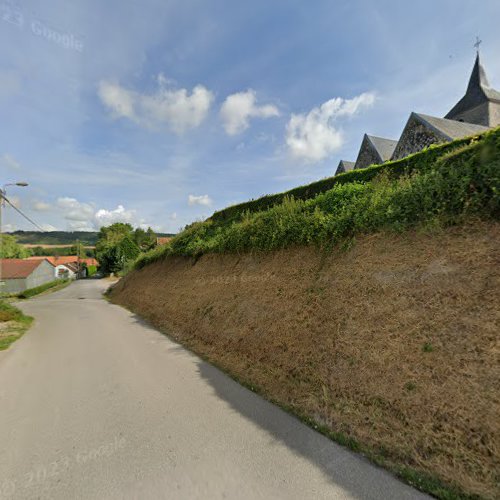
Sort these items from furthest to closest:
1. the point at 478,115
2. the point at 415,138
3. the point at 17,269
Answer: the point at 17,269 < the point at 478,115 < the point at 415,138

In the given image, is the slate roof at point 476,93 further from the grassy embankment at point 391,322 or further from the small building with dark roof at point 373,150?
the grassy embankment at point 391,322

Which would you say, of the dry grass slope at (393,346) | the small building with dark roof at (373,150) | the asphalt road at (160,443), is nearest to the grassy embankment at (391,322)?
the dry grass slope at (393,346)

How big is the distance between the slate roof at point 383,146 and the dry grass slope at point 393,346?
18.9 metres

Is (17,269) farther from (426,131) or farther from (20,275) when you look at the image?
(426,131)

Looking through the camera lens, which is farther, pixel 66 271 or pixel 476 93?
pixel 66 271

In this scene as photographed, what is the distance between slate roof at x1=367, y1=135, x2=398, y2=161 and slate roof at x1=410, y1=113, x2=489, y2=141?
3.72m

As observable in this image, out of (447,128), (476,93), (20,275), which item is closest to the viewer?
(447,128)

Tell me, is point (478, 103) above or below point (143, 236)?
above

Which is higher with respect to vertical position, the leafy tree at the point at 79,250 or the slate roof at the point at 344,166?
the slate roof at the point at 344,166

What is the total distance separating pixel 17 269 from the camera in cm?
3756

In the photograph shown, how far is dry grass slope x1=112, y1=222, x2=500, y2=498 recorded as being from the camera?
2.68 metres

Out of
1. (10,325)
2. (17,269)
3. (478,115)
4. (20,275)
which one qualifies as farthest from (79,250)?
(478,115)

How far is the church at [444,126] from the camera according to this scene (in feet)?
53.4

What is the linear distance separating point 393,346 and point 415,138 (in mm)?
18471
